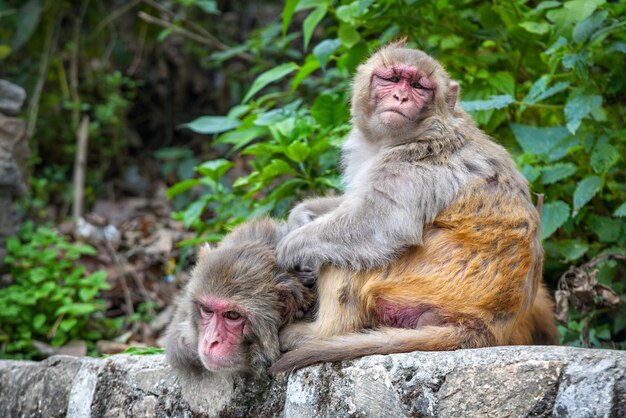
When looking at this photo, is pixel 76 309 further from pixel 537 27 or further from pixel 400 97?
pixel 537 27

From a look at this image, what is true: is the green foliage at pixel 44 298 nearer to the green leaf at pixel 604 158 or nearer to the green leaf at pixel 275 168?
the green leaf at pixel 275 168

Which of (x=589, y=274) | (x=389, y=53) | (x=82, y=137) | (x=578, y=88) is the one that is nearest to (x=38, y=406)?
(x=389, y=53)

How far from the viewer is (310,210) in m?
4.71

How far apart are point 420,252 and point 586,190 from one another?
5.39 feet

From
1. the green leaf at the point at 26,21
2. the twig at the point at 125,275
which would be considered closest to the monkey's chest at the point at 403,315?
the twig at the point at 125,275

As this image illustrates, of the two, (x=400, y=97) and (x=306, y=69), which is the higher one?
(x=400, y=97)

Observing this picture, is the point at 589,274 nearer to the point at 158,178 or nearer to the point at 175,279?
the point at 175,279

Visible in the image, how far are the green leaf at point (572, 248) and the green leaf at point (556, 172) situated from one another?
0.43 meters

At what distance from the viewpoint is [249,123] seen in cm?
642

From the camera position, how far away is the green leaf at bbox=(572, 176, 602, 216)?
5230 mm

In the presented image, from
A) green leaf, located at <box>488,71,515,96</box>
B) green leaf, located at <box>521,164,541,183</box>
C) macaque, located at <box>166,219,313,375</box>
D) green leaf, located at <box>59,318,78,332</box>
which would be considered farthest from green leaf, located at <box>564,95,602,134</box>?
green leaf, located at <box>59,318,78,332</box>

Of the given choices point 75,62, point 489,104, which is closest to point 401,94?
point 489,104

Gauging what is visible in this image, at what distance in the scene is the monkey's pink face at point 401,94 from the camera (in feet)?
14.5

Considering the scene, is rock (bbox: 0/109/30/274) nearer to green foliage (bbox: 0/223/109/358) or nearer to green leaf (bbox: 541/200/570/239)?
green foliage (bbox: 0/223/109/358)
